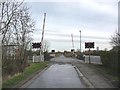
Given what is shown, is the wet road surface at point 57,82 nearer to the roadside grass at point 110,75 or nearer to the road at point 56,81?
the road at point 56,81

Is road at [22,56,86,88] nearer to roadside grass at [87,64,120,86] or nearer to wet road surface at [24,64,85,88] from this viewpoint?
wet road surface at [24,64,85,88]

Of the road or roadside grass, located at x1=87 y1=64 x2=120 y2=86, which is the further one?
roadside grass, located at x1=87 y1=64 x2=120 y2=86

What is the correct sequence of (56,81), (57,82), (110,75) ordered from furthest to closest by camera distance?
(110,75) → (56,81) → (57,82)

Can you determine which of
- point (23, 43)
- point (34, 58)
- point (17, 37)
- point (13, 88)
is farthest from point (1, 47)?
point (34, 58)

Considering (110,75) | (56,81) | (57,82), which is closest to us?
(57,82)

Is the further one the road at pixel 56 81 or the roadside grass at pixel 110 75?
the roadside grass at pixel 110 75

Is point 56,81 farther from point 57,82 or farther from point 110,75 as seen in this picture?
point 110,75

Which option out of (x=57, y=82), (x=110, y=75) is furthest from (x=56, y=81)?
(x=110, y=75)

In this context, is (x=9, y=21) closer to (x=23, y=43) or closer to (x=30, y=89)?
(x=30, y=89)

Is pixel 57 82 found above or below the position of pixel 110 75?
below

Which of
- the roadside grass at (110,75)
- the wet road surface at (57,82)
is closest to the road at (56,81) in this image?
the wet road surface at (57,82)

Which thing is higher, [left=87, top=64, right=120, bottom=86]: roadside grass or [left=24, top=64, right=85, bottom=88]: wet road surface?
[left=87, top=64, right=120, bottom=86]: roadside grass

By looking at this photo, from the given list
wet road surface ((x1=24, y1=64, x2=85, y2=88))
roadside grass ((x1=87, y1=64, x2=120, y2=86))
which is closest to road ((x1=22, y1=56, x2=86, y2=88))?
wet road surface ((x1=24, y1=64, x2=85, y2=88))

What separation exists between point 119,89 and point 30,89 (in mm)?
4363
